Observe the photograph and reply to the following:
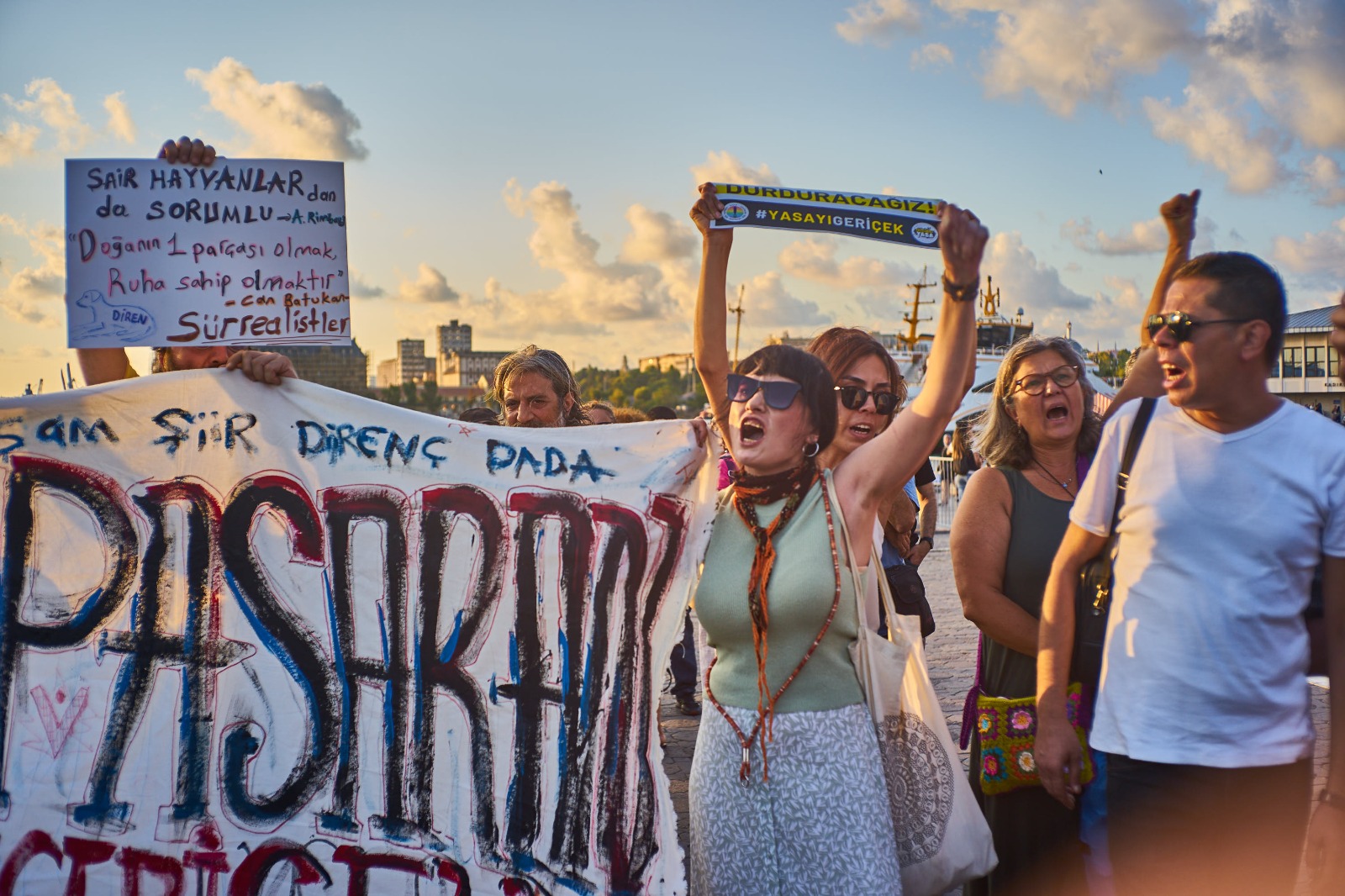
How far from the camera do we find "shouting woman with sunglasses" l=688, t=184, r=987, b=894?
7.97ft

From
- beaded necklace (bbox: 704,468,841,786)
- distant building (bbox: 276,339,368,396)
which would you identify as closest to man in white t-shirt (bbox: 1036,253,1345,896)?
beaded necklace (bbox: 704,468,841,786)

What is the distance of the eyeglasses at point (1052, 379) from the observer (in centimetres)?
327

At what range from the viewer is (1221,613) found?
7.47 ft

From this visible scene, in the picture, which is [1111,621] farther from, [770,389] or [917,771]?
[770,389]

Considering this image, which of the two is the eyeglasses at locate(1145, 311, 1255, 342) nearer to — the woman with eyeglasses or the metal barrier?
the woman with eyeglasses

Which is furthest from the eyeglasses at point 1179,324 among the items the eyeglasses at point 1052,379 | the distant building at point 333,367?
the distant building at point 333,367

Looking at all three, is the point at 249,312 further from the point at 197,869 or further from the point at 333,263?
the point at 197,869

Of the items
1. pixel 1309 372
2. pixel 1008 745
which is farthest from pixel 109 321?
pixel 1309 372

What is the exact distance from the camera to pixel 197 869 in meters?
2.86

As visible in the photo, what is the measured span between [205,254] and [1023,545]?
9.41 feet

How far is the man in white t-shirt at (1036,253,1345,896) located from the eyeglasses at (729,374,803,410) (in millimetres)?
905

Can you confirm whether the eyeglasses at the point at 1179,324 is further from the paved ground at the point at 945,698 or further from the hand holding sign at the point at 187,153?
the hand holding sign at the point at 187,153

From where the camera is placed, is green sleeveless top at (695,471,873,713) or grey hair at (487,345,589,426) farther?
grey hair at (487,345,589,426)

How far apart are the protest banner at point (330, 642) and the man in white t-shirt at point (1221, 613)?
1.20m
